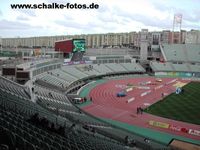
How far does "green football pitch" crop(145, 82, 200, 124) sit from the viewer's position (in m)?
28.0

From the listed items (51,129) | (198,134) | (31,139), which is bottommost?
(198,134)

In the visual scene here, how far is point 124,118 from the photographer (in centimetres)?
2800

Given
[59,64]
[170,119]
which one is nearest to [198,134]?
[170,119]

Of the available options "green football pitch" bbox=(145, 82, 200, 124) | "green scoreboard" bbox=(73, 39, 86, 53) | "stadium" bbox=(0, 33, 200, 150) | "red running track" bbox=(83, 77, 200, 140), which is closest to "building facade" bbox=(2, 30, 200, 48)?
"stadium" bbox=(0, 33, 200, 150)

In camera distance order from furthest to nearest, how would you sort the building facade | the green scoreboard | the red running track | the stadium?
the building facade, the green scoreboard, the red running track, the stadium

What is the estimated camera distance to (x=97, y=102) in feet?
114

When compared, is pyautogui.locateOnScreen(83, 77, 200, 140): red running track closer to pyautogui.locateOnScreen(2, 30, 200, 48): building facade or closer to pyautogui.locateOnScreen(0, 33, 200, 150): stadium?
pyautogui.locateOnScreen(0, 33, 200, 150): stadium

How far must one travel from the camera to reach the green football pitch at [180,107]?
28009mm

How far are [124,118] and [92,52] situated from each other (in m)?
43.0

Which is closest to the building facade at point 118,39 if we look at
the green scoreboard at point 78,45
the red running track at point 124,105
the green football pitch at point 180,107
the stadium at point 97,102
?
the stadium at point 97,102

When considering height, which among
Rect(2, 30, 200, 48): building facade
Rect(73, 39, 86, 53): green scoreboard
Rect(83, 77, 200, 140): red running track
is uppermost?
Rect(2, 30, 200, 48): building facade

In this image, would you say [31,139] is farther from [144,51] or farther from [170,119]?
[144,51]

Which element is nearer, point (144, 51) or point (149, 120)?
point (149, 120)

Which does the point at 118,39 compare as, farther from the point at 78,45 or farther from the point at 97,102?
the point at 97,102
